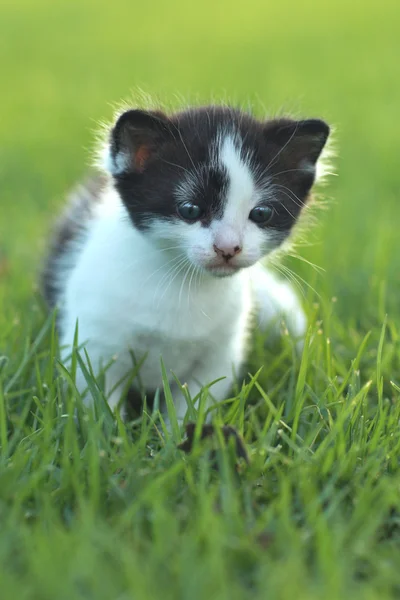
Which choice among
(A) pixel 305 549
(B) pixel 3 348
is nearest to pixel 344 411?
(A) pixel 305 549

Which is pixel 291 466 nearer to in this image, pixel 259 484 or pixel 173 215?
pixel 259 484

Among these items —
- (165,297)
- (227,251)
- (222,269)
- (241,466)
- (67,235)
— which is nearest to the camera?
(241,466)

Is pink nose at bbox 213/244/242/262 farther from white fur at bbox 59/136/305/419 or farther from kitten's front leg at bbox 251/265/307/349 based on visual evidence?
kitten's front leg at bbox 251/265/307/349

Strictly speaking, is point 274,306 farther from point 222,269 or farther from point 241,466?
point 241,466

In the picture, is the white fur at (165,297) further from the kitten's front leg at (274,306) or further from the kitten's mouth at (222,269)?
the kitten's front leg at (274,306)

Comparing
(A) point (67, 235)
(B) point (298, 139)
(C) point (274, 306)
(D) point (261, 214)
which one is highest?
(B) point (298, 139)

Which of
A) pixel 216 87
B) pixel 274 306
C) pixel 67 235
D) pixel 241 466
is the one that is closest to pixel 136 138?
pixel 67 235

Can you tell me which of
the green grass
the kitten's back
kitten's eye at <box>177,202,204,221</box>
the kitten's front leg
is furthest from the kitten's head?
the kitten's front leg
